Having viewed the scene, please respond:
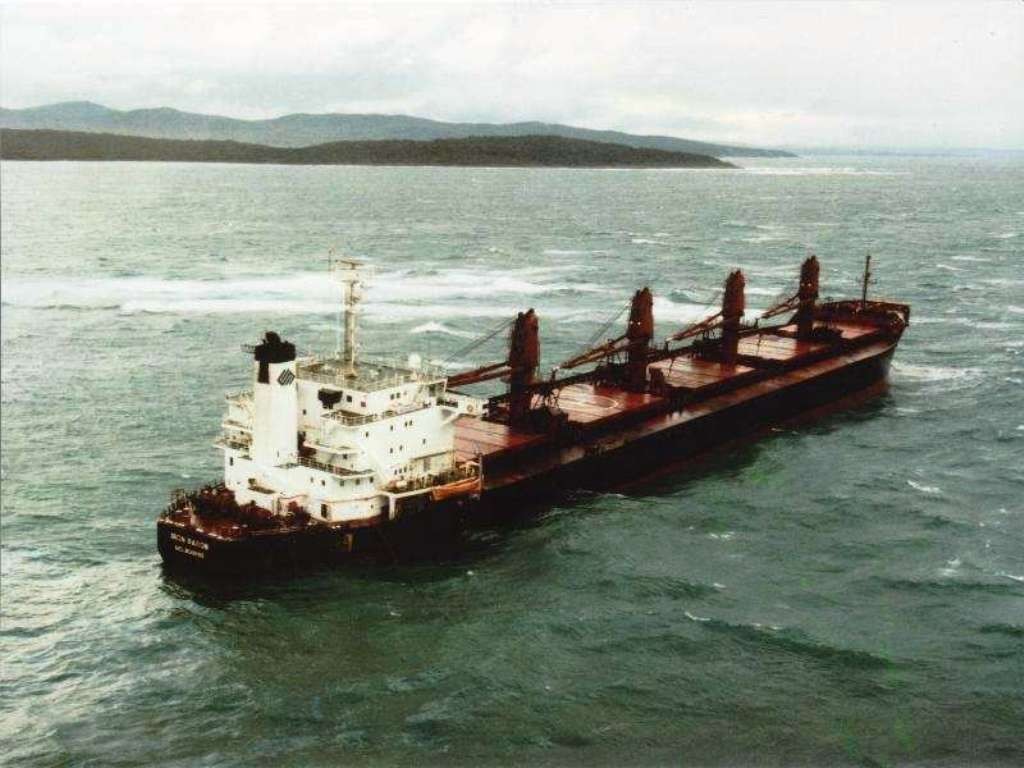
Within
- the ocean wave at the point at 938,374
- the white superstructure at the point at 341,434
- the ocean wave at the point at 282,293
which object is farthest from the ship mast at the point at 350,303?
the ocean wave at the point at 282,293

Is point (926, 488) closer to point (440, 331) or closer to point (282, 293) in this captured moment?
point (440, 331)

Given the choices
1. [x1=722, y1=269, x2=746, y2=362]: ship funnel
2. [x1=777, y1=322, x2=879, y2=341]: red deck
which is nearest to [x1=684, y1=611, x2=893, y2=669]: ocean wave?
[x1=722, y1=269, x2=746, y2=362]: ship funnel

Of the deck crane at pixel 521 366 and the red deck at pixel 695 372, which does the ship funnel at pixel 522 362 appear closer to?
the deck crane at pixel 521 366

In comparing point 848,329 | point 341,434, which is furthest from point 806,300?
point 341,434

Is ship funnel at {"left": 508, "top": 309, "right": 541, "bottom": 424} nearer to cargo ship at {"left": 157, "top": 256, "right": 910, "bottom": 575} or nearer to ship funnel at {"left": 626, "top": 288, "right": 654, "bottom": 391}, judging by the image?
cargo ship at {"left": 157, "top": 256, "right": 910, "bottom": 575}

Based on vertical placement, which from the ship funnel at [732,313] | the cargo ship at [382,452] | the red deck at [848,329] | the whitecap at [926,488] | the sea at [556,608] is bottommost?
the sea at [556,608]

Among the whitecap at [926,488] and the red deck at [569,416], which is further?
the whitecap at [926,488]
